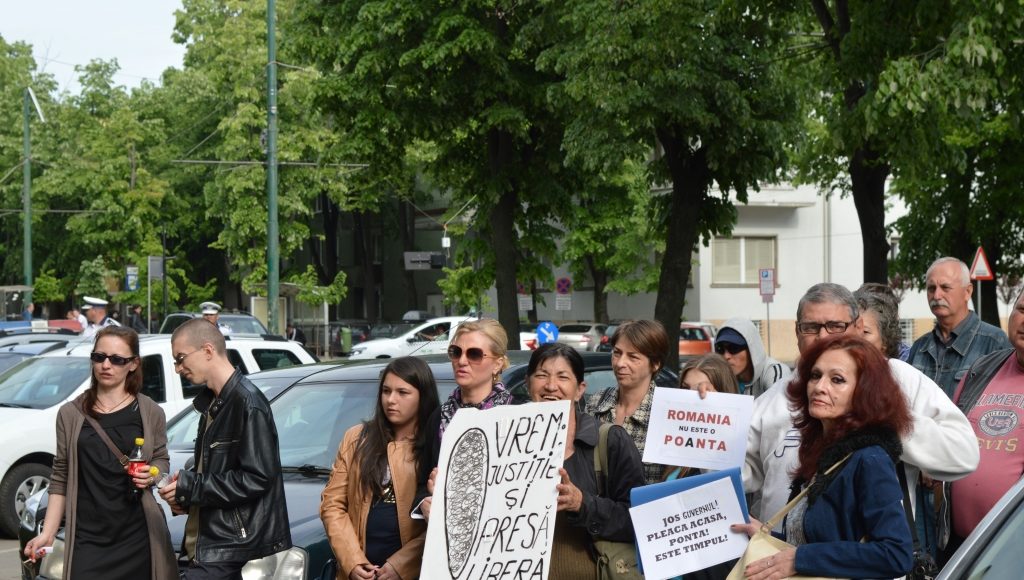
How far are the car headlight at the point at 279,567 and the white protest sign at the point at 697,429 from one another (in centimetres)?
161

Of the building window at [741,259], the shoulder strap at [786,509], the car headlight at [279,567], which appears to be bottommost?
the car headlight at [279,567]

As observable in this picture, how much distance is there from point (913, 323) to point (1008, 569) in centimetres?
4666

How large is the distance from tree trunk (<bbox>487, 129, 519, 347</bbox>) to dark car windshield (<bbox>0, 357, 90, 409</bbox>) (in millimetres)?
12362

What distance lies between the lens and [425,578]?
4508 millimetres

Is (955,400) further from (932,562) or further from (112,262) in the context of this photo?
(112,262)

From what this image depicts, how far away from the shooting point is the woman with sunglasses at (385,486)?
4.89 meters

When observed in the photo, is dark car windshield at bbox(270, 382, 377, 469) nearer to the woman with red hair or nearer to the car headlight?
the car headlight

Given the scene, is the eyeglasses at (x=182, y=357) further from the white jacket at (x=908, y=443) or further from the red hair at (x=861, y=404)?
the red hair at (x=861, y=404)

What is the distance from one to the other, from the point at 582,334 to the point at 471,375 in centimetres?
3471

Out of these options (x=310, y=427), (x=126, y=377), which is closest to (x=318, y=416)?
(x=310, y=427)

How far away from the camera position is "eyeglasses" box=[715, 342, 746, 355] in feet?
20.5

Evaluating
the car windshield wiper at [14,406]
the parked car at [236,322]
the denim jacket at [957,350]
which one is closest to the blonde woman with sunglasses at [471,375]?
the denim jacket at [957,350]

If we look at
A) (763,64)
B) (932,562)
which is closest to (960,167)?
(763,64)

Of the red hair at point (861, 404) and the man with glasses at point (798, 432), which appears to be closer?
the red hair at point (861, 404)
